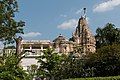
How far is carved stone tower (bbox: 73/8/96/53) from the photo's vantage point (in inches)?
3177

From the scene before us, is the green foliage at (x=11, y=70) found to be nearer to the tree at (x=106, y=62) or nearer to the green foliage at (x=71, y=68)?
the tree at (x=106, y=62)

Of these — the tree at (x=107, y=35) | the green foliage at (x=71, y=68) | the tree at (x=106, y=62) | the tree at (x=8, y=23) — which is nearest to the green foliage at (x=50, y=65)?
the green foliage at (x=71, y=68)

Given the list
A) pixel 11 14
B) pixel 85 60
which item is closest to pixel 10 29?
pixel 11 14

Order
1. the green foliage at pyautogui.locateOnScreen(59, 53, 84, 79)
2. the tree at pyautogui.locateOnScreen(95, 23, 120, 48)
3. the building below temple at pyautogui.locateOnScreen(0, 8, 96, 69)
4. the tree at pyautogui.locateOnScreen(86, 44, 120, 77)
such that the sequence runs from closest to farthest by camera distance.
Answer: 1. the tree at pyautogui.locateOnScreen(86, 44, 120, 77)
2. the green foliage at pyautogui.locateOnScreen(59, 53, 84, 79)
3. the building below temple at pyautogui.locateOnScreen(0, 8, 96, 69)
4. the tree at pyautogui.locateOnScreen(95, 23, 120, 48)

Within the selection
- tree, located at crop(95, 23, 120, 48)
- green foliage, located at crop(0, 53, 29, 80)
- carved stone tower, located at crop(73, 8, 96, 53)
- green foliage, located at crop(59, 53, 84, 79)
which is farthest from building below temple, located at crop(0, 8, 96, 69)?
green foliage, located at crop(0, 53, 29, 80)

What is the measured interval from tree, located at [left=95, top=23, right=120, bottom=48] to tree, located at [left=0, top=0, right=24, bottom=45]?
166 ft

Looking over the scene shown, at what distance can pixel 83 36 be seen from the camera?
82.3 m

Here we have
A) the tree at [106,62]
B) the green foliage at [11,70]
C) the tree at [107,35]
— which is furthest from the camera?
the tree at [107,35]

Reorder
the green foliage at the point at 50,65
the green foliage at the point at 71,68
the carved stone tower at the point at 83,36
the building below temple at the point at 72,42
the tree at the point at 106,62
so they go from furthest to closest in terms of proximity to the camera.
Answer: the carved stone tower at the point at 83,36, the building below temple at the point at 72,42, the green foliage at the point at 50,65, the green foliage at the point at 71,68, the tree at the point at 106,62

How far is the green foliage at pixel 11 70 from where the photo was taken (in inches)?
845

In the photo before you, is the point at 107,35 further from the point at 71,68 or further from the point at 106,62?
the point at 106,62

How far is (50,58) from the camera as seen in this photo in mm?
52312

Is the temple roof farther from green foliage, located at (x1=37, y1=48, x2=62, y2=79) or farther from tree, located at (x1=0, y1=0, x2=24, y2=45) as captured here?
tree, located at (x1=0, y1=0, x2=24, y2=45)

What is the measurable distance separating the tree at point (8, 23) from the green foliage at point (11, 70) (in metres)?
13.2
